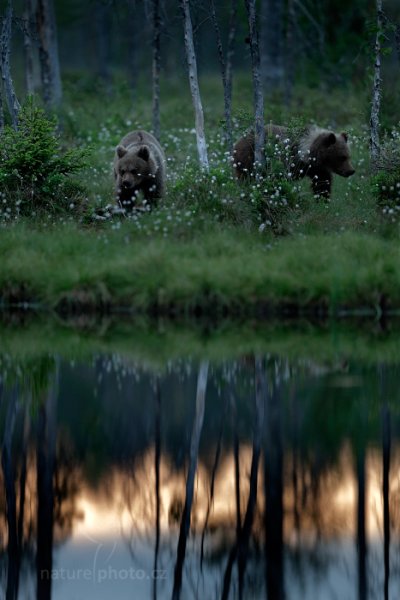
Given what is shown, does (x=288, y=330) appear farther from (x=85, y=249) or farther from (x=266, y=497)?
(x=266, y=497)

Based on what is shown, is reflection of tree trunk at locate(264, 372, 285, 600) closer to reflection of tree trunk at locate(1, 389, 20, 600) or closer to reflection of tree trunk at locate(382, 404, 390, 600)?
reflection of tree trunk at locate(382, 404, 390, 600)

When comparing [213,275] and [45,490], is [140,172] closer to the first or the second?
[213,275]

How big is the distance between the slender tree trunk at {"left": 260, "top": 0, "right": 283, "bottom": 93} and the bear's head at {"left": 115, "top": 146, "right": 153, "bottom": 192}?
19.7 meters

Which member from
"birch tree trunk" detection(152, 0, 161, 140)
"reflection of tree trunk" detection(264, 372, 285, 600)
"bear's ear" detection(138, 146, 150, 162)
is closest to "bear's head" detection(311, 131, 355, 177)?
"bear's ear" detection(138, 146, 150, 162)

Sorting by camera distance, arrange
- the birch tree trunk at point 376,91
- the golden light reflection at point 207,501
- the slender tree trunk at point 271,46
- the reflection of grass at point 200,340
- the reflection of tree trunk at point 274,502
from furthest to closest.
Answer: the slender tree trunk at point 271,46 → the birch tree trunk at point 376,91 → the reflection of grass at point 200,340 → the golden light reflection at point 207,501 → the reflection of tree trunk at point 274,502

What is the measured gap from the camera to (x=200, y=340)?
1361 cm

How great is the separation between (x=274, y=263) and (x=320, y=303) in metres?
0.93

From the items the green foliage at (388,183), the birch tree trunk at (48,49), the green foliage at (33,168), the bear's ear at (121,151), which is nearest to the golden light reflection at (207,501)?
the green foliage at (388,183)

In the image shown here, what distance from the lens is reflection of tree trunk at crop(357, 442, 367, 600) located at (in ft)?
24.4

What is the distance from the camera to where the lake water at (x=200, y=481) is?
24.5 feet

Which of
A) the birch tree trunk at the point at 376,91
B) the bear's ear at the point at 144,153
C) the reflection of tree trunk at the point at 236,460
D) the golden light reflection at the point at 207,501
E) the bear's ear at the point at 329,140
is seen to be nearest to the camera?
the golden light reflection at the point at 207,501

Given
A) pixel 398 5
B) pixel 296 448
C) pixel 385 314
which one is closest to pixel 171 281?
pixel 385 314

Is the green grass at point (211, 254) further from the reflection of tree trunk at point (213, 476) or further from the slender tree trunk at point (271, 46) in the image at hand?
the slender tree trunk at point (271, 46)

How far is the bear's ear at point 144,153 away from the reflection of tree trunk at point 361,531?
10412 millimetres
